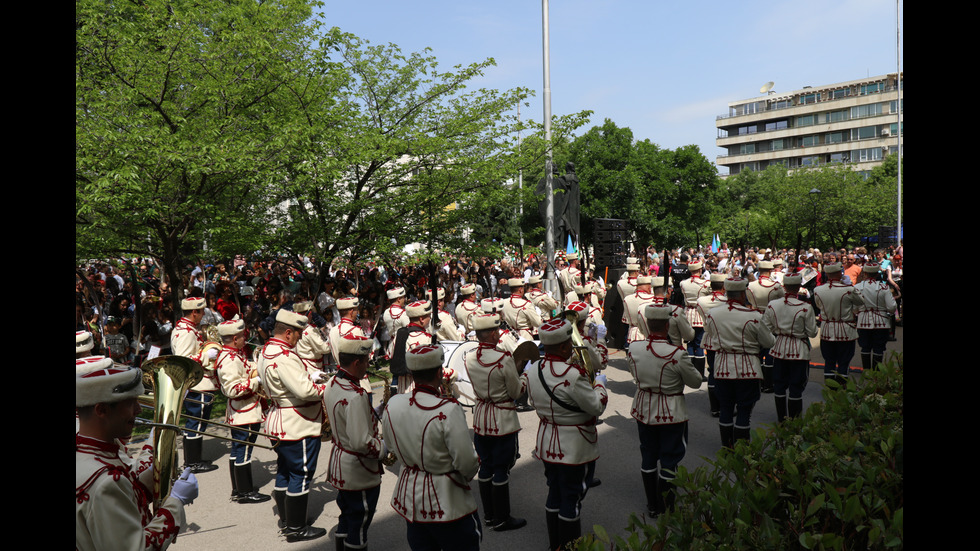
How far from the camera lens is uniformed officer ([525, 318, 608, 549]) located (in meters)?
5.11

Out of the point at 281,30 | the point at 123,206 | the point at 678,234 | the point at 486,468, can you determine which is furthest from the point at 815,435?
the point at 678,234

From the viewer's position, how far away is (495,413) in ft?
19.5

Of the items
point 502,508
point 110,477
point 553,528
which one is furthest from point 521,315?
point 110,477

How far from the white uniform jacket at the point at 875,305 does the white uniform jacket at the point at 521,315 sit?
5475 millimetres

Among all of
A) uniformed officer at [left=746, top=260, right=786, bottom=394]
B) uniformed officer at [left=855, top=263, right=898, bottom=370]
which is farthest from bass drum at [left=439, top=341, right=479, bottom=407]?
uniformed officer at [left=855, top=263, right=898, bottom=370]

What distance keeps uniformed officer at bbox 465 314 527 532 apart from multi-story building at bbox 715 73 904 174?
243 feet

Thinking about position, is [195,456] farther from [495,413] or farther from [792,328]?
[792,328]

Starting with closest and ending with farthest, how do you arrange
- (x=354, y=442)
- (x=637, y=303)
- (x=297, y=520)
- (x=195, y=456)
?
(x=354, y=442), (x=297, y=520), (x=195, y=456), (x=637, y=303)

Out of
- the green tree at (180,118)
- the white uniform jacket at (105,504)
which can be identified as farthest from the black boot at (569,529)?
the green tree at (180,118)

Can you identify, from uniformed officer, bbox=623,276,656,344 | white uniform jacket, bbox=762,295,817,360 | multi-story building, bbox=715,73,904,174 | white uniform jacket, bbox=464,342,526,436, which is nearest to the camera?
white uniform jacket, bbox=464,342,526,436

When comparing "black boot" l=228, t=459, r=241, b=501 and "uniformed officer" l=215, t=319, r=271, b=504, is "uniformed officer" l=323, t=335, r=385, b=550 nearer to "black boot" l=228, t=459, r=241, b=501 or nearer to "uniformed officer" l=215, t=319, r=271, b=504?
"uniformed officer" l=215, t=319, r=271, b=504

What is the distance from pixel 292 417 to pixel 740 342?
5.08 metres

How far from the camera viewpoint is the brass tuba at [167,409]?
10.0ft

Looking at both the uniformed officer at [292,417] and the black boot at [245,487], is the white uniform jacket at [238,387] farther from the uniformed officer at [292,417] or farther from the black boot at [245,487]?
the uniformed officer at [292,417]
